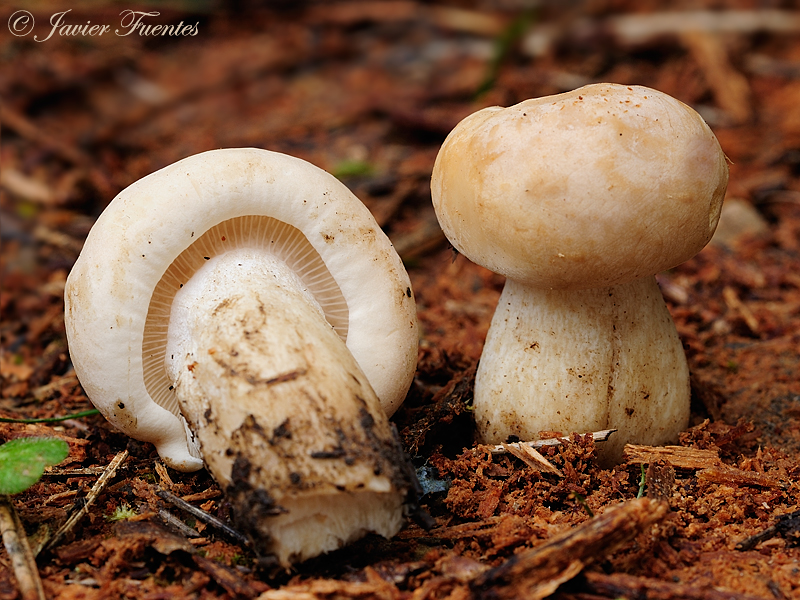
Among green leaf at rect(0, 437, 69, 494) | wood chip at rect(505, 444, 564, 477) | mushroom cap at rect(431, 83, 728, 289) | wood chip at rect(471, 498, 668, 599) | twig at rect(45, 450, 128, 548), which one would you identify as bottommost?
wood chip at rect(471, 498, 668, 599)

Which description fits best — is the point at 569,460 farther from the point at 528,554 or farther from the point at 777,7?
the point at 777,7

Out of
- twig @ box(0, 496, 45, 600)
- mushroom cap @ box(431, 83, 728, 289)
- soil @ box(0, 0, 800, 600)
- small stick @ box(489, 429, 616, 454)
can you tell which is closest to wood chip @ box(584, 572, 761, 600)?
soil @ box(0, 0, 800, 600)

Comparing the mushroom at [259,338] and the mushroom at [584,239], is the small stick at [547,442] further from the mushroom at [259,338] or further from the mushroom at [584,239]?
the mushroom at [259,338]

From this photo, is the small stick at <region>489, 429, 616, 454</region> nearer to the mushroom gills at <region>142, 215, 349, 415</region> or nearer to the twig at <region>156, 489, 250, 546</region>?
the mushroom gills at <region>142, 215, 349, 415</region>

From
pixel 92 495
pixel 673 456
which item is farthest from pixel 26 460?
pixel 673 456
